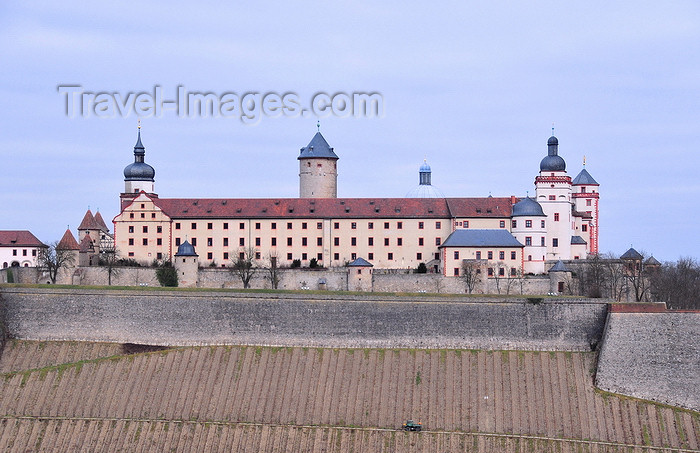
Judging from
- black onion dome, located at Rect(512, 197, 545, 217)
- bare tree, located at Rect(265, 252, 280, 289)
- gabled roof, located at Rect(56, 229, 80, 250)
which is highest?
black onion dome, located at Rect(512, 197, 545, 217)

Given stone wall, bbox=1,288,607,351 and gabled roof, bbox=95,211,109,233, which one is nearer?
stone wall, bbox=1,288,607,351

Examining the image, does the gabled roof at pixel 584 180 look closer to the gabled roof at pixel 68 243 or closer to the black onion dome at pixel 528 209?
the black onion dome at pixel 528 209

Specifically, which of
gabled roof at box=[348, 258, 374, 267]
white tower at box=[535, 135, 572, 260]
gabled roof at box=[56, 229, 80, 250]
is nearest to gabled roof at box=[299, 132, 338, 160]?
gabled roof at box=[348, 258, 374, 267]

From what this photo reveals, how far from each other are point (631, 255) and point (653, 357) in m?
22.4

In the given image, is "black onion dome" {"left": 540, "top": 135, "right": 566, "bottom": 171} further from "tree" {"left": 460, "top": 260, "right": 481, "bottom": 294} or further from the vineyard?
the vineyard

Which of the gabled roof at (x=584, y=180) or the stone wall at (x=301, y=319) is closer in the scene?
the stone wall at (x=301, y=319)

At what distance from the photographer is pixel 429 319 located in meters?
80.2

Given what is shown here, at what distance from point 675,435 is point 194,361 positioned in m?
27.0

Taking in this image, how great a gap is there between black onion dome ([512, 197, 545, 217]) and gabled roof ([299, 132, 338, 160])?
16713mm

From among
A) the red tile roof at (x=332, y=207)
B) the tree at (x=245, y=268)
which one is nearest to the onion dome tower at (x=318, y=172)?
the red tile roof at (x=332, y=207)

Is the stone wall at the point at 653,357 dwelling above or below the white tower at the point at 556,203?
below

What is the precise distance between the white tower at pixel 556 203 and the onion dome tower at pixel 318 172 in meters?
17.2

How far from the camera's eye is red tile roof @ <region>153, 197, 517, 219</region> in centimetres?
10212

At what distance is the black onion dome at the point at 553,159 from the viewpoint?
101 metres
